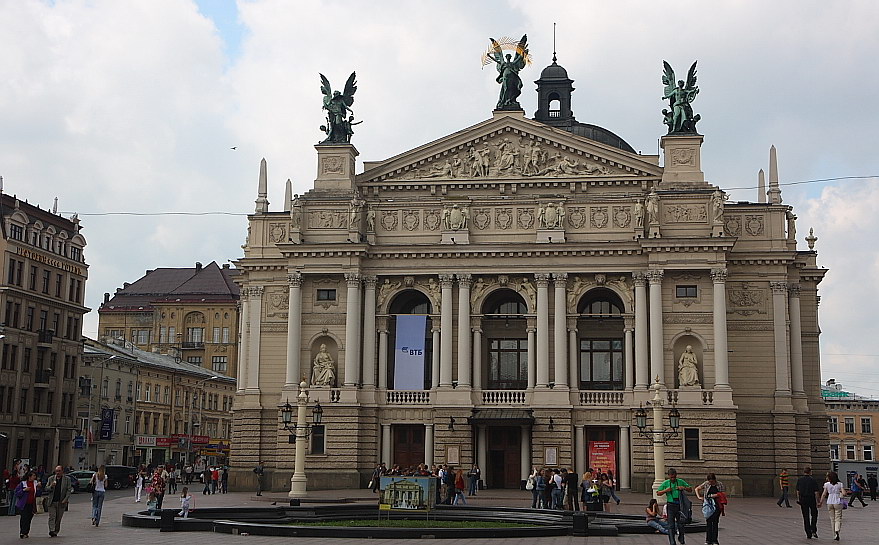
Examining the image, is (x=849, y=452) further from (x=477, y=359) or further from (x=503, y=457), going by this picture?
(x=477, y=359)

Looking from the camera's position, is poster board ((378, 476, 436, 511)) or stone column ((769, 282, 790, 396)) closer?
poster board ((378, 476, 436, 511))

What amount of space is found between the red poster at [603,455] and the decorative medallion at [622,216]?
12.5 meters

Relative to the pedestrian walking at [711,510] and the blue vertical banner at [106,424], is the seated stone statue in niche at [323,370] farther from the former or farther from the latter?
the pedestrian walking at [711,510]

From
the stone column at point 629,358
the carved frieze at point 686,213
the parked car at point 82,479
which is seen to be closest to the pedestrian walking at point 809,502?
the stone column at point 629,358

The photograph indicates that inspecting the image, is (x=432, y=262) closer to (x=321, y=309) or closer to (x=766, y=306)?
(x=321, y=309)

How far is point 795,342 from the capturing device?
214 ft

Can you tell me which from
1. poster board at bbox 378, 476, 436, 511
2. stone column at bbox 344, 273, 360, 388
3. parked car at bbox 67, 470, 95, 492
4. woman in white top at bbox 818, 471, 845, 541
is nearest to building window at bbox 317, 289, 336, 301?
stone column at bbox 344, 273, 360, 388

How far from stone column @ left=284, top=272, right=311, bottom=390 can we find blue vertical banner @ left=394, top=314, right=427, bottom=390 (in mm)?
5559

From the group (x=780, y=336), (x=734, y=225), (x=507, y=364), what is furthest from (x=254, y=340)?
(x=780, y=336)

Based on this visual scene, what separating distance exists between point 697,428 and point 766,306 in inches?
354

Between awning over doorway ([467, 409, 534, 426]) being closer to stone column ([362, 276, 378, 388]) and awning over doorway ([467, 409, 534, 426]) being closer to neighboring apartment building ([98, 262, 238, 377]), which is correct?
stone column ([362, 276, 378, 388])

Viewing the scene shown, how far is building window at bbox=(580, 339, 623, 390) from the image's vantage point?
215 feet

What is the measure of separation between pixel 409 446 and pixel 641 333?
14876 mm

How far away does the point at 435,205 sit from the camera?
65.6 m
